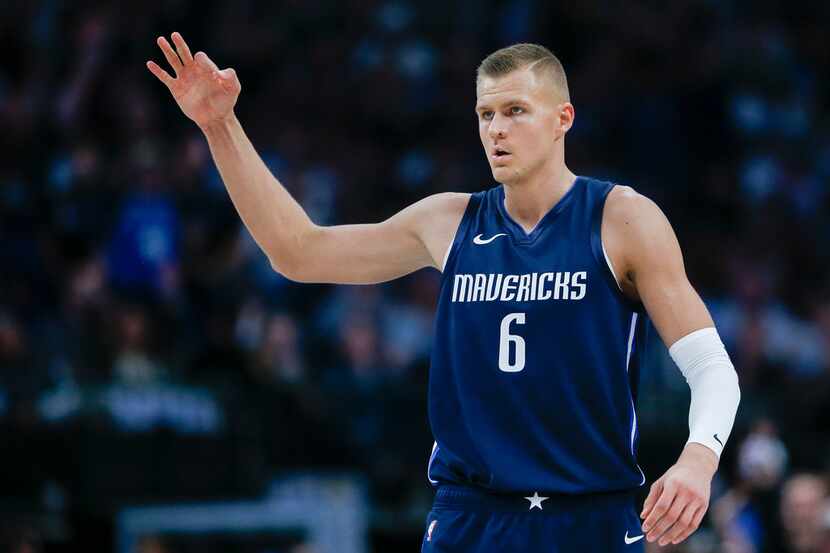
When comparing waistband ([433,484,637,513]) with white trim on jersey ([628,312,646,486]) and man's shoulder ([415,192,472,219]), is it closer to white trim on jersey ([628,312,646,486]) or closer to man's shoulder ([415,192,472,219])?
white trim on jersey ([628,312,646,486])

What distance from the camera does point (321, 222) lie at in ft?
45.2

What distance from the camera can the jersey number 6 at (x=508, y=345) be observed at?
5215 millimetres

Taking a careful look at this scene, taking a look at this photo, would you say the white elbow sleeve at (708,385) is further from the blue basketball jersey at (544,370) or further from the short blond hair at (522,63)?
the short blond hair at (522,63)

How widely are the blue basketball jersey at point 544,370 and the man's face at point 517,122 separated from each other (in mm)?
224

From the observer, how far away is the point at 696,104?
1684cm

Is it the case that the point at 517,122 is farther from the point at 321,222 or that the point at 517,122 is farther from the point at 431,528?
the point at 321,222

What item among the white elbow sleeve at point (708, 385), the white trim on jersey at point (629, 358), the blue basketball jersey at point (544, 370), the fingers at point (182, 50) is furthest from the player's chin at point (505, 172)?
the fingers at point (182, 50)

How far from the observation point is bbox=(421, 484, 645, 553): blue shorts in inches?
203

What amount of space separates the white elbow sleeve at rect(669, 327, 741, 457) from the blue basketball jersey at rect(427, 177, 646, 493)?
266mm

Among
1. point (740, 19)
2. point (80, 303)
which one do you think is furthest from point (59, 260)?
point (740, 19)

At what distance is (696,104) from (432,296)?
16.0 feet

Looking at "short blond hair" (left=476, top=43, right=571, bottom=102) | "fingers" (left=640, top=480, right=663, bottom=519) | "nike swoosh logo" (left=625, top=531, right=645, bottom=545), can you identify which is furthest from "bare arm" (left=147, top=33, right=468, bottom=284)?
"fingers" (left=640, top=480, right=663, bottom=519)

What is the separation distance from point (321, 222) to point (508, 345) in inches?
340

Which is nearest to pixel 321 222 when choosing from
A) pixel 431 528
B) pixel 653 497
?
pixel 431 528
